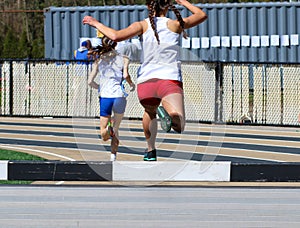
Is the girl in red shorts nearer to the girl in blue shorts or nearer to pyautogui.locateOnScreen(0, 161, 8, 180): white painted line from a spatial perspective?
pyautogui.locateOnScreen(0, 161, 8, 180): white painted line

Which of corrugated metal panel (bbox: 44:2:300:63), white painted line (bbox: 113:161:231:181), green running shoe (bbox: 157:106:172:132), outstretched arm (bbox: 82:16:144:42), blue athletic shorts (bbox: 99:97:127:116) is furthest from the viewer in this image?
corrugated metal panel (bbox: 44:2:300:63)

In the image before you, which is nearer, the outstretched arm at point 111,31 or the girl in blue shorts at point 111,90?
the outstretched arm at point 111,31

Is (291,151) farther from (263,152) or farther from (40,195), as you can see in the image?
(40,195)

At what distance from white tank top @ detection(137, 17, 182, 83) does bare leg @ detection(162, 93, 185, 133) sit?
6.8 inches

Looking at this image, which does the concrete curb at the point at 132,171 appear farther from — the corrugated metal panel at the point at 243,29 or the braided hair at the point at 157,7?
the corrugated metal panel at the point at 243,29

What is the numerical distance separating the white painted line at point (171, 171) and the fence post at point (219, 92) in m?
15.6

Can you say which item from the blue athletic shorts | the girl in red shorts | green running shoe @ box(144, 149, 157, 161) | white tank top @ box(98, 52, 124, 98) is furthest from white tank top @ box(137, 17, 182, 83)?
the blue athletic shorts

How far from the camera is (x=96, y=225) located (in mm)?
5336

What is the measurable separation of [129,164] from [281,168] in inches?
40.5

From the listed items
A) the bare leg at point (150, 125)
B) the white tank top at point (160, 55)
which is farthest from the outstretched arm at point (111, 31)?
the bare leg at point (150, 125)

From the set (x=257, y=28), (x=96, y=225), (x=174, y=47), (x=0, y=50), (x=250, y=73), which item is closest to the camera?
(x=96, y=225)

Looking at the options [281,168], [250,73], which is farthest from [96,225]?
[250,73]

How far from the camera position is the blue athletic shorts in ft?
36.2

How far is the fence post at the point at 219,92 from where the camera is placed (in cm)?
2114
